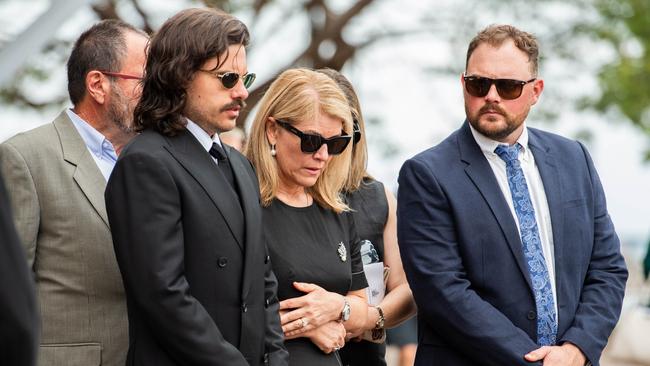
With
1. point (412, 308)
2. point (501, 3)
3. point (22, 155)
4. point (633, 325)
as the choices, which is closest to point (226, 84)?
point (22, 155)

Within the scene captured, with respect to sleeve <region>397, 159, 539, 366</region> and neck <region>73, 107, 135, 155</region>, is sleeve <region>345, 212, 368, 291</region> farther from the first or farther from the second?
neck <region>73, 107, 135, 155</region>

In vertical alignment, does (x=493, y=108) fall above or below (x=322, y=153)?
above

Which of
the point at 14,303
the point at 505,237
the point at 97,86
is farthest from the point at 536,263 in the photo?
the point at 14,303

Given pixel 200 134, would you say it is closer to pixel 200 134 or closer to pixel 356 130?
pixel 200 134

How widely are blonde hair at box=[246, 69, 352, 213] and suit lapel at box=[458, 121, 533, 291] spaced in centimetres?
55

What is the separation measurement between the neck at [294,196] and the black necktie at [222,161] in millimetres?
648

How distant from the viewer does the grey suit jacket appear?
13.6ft

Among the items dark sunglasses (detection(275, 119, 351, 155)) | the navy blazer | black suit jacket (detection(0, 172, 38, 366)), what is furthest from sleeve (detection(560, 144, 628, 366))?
black suit jacket (detection(0, 172, 38, 366))

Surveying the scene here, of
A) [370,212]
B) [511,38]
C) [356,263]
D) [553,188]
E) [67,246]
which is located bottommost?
[356,263]

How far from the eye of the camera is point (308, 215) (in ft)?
15.1

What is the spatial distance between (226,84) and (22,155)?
90 cm

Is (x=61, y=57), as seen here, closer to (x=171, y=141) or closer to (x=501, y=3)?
(x=501, y=3)

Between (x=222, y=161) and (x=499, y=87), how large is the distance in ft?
4.49

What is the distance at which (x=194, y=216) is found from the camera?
12.0 ft
